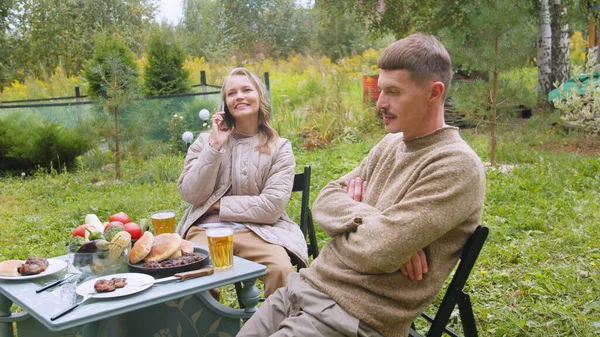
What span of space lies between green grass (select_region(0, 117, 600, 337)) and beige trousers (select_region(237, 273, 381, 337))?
4.68ft

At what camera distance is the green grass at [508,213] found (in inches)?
129

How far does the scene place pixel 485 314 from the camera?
129 inches

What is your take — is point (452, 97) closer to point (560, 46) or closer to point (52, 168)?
point (560, 46)

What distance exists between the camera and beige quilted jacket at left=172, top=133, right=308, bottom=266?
3.06 m

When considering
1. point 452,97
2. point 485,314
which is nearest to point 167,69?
point 452,97

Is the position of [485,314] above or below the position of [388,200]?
below

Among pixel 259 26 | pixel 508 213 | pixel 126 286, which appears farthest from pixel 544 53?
pixel 259 26

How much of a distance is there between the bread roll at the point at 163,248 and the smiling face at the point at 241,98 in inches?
41.2

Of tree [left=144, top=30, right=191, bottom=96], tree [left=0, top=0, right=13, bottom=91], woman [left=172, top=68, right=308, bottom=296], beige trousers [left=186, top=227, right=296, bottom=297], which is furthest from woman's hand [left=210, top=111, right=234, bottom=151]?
tree [left=0, top=0, right=13, bottom=91]

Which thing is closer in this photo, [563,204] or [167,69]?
[563,204]

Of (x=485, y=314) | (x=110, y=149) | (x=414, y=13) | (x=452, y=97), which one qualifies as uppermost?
(x=414, y=13)

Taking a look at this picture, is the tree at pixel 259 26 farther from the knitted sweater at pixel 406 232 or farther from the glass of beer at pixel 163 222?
the knitted sweater at pixel 406 232

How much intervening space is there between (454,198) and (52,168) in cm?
762

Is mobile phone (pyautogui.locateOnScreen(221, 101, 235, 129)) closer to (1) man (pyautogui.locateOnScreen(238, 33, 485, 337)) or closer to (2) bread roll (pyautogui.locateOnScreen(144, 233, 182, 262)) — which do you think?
(2) bread roll (pyautogui.locateOnScreen(144, 233, 182, 262))
